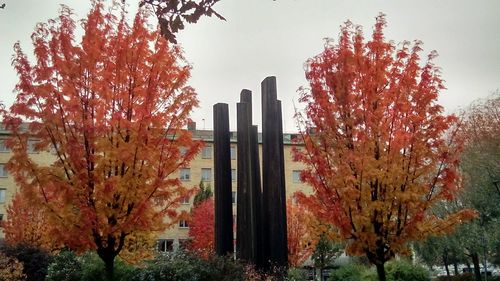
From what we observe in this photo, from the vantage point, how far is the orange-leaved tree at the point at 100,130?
33.2ft

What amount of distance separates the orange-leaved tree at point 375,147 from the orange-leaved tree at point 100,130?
10.6 feet

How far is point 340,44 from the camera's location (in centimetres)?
1205

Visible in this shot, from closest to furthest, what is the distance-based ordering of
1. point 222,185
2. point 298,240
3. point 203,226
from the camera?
point 222,185
point 298,240
point 203,226

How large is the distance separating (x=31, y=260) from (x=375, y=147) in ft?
56.6

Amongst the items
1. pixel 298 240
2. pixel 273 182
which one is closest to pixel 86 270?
pixel 273 182

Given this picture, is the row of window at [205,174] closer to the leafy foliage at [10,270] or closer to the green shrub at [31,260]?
the green shrub at [31,260]

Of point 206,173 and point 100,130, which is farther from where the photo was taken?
point 206,173

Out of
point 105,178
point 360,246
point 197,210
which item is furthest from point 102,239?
point 197,210

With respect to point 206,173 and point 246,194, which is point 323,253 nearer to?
point 246,194

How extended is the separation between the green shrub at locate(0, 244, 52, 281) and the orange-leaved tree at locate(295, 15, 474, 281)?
15.1 meters

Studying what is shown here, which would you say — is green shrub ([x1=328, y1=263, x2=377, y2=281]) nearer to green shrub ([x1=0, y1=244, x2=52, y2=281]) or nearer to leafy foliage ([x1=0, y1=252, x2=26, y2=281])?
green shrub ([x1=0, y1=244, x2=52, y2=281])

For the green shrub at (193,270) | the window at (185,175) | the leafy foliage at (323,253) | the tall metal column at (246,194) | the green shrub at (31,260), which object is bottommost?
the leafy foliage at (323,253)

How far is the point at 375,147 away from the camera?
1100 centimetres

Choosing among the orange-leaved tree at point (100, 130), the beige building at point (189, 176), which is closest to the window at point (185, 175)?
the beige building at point (189, 176)
